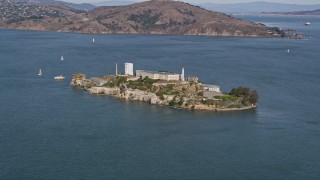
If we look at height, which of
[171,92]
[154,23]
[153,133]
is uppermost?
[154,23]

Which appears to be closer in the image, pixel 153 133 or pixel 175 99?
pixel 153 133

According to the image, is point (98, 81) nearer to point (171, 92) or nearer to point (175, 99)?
point (171, 92)

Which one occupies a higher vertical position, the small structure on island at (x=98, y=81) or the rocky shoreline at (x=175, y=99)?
the small structure on island at (x=98, y=81)

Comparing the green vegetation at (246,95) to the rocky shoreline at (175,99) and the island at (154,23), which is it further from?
the island at (154,23)

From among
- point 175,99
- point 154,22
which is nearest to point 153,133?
point 175,99

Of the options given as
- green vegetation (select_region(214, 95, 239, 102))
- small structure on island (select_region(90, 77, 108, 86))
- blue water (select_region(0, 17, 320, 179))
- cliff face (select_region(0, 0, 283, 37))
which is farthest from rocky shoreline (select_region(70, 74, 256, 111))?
cliff face (select_region(0, 0, 283, 37))

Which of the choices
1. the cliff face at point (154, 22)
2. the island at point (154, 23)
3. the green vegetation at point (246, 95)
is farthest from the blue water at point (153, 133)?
the cliff face at point (154, 22)

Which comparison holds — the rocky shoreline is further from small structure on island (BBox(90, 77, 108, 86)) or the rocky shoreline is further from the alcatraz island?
small structure on island (BBox(90, 77, 108, 86))
